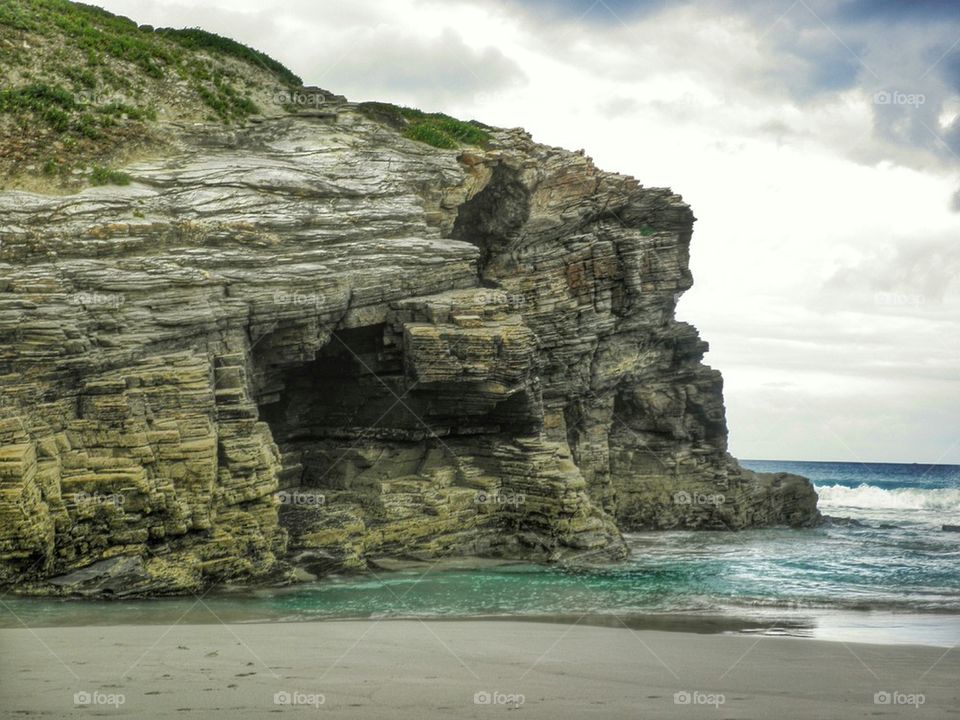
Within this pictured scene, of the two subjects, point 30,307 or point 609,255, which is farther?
point 609,255

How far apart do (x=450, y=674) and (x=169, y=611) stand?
10407 millimetres

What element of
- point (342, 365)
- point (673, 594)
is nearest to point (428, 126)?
point (342, 365)

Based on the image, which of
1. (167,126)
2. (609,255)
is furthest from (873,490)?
(167,126)

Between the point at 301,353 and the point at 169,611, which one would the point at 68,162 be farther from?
the point at 169,611

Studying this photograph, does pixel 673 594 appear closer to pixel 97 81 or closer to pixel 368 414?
pixel 368 414

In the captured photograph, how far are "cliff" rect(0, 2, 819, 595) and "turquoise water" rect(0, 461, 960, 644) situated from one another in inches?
70.3

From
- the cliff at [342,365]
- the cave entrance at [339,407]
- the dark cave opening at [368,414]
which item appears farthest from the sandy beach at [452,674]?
the cave entrance at [339,407]

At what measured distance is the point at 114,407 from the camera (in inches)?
894

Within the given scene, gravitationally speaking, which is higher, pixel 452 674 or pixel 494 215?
pixel 494 215

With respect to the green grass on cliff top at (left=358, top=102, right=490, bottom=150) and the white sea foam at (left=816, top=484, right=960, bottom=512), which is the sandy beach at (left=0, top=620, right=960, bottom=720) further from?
the white sea foam at (left=816, top=484, right=960, bottom=512)

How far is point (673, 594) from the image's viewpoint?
25453 millimetres

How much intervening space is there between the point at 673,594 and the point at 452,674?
46.6ft

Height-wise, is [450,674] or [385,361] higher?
[385,361]

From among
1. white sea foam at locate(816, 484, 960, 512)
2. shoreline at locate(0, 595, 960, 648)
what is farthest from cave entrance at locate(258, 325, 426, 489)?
white sea foam at locate(816, 484, 960, 512)
